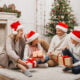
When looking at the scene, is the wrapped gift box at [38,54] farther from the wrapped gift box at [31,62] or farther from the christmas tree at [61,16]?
the christmas tree at [61,16]

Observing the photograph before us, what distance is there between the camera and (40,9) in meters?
7.33

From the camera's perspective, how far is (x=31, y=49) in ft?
11.6

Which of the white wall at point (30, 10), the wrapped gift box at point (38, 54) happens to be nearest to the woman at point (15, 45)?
the wrapped gift box at point (38, 54)

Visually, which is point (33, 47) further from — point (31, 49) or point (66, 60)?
point (66, 60)

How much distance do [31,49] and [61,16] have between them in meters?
3.40

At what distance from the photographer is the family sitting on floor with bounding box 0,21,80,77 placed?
10.3ft

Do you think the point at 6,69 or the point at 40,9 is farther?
the point at 40,9

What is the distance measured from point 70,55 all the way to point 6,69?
0.95 metres

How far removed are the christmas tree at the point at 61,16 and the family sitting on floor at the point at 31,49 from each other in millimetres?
2947

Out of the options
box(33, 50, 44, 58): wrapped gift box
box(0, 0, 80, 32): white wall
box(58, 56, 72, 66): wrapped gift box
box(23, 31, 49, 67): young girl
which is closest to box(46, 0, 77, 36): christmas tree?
box(0, 0, 80, 32): white wall

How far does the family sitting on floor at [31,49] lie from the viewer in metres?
3.15

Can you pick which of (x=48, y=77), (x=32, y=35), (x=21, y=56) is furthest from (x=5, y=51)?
(x=48, y=77)

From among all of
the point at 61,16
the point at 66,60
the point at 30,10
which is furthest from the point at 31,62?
the point at 30,10

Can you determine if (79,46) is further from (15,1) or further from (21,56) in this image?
(15,1)
